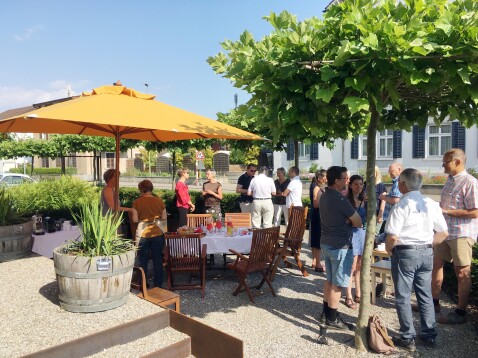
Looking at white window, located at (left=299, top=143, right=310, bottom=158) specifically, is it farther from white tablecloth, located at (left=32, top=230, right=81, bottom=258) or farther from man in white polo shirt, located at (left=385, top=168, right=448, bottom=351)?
man in white polo shirt, located at (left=385, top=168, right=448, bottom=351)

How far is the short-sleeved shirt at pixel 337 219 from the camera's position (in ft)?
13.0

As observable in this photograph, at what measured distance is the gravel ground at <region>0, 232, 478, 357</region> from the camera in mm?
3053

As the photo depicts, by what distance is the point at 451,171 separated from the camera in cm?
432

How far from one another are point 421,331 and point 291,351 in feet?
4.45

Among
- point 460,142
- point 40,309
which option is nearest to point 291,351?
point 40,309

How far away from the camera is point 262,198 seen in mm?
7941

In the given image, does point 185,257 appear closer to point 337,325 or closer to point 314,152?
point 337,325

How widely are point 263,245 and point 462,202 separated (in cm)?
249

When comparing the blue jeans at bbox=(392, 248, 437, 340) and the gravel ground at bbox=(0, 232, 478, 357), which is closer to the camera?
the gravel ground at bbox=(0, 232, 478, 357)

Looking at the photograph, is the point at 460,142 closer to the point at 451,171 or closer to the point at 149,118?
the point at 451,171

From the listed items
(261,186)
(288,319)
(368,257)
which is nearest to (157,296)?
(288,319)

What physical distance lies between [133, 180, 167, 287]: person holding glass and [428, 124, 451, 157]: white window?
1855cm

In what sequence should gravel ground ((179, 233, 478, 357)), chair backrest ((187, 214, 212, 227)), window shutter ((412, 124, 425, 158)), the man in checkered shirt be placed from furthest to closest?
window shutter ((412, 124, 425, 158)), chair backrest ((187, 214, 212, 227)), the man in checkered shirt, gravel ground ((179, 233, 478, 357))

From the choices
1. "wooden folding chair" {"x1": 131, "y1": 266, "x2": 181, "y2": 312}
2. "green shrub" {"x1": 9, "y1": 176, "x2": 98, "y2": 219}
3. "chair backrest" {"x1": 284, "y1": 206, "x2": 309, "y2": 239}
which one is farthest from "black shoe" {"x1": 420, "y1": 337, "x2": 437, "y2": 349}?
"green shrub" {"x1": 9, "y1": 176, "x2": 98, "y2": 219}
